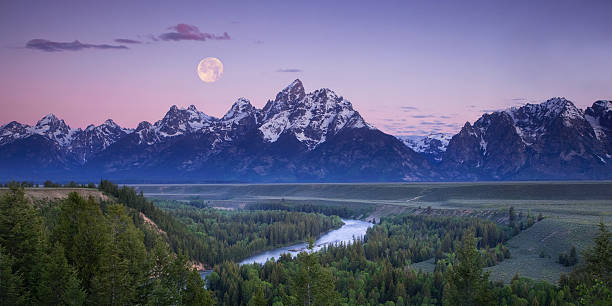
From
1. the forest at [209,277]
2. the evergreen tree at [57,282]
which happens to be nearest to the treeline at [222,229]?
the forest at [209,277]

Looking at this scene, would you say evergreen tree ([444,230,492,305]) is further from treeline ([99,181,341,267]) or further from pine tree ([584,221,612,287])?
treeline ([99,181,341,267])

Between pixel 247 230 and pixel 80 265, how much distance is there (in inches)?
4455

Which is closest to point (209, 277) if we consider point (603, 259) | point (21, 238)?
point (21, 238)

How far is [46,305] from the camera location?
153 feet

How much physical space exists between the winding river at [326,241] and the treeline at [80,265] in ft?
218

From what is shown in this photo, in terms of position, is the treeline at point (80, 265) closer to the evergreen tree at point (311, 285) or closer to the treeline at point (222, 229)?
the evergreen tree at point (311, 285)

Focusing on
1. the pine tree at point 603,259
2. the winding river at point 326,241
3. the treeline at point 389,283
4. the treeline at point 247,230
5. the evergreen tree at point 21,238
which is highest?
the evergreen tree at point 21,238

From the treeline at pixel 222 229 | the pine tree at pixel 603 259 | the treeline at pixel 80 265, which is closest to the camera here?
the treeline at pixel 80 265

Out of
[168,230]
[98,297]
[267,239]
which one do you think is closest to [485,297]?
[98,297]

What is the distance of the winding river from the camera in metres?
135

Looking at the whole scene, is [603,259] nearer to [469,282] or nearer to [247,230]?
[469,282]

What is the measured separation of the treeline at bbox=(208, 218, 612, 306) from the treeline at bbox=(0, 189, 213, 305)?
10874mm

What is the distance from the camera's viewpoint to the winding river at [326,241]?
13525cm

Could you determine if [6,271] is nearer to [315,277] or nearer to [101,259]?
[101,259]
